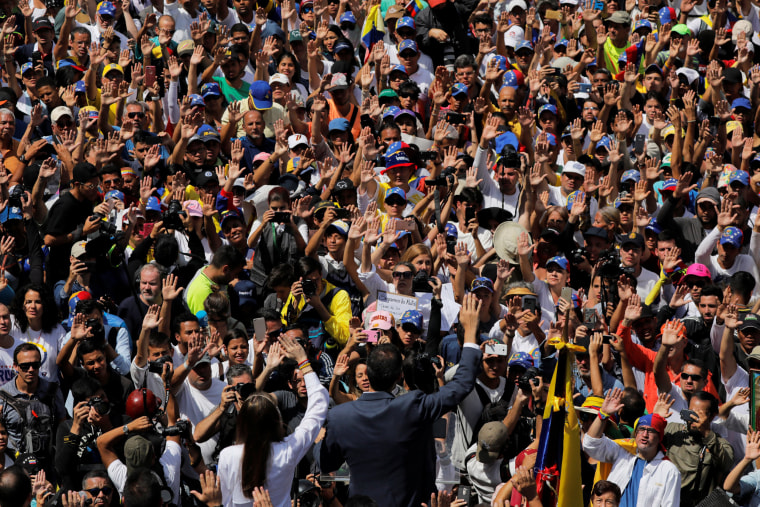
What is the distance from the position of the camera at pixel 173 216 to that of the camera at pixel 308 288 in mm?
1540

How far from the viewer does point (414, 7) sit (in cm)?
1434

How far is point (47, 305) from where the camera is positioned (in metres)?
9.44

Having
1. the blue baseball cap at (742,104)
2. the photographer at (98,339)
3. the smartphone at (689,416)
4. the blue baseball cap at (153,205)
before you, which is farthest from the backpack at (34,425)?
the blue baseball cap at (742,104)

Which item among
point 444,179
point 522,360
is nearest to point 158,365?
point 522,360

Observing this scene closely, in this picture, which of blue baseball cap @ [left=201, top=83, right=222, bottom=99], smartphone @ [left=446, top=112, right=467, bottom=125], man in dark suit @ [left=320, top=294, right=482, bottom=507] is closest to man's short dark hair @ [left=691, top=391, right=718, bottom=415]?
man in dark suit @ [left=320, top=294, right=482, bottom=507]

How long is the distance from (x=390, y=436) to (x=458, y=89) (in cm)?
671

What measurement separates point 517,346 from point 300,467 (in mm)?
2056

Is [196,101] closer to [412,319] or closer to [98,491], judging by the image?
[412,319]

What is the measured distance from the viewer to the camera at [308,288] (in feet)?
31.1

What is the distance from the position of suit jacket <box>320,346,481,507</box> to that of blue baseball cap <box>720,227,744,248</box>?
4813 millimetres

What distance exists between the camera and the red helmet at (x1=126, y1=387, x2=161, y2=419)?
27.7 ft

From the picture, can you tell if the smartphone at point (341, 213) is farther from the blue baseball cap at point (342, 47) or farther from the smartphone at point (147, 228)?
the blue baseball cap at point (342, 47)

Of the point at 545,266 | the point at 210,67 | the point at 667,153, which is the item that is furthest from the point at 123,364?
the point at 667,153

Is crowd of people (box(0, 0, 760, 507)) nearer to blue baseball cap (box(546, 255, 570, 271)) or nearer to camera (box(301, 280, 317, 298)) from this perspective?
blue baseball cap (box(546, 255, 570, 271))
